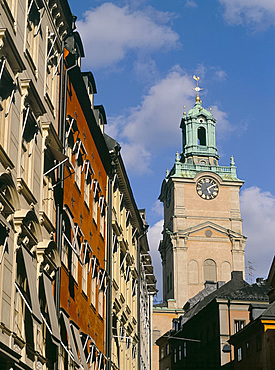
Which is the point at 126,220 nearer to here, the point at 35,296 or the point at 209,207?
the point at 35,296

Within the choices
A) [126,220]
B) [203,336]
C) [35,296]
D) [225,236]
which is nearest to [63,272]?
[35,296]

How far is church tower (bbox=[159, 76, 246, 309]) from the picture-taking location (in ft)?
338

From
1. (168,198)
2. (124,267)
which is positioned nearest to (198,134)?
(168,198)

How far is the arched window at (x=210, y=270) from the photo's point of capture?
102875mm

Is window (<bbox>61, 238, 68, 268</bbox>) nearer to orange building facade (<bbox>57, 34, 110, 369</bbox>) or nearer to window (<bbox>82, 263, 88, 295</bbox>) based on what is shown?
orange building facade (<bbox>57, 34, 110, 369</bbox>)

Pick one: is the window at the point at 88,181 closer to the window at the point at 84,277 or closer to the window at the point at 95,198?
the window at the point at 95,198

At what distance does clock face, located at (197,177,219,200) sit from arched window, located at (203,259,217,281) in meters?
9.26

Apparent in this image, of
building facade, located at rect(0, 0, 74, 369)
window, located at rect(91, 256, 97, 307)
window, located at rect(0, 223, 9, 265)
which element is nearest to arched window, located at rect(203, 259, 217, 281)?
window, located at rect(91, 256, 97, 307)

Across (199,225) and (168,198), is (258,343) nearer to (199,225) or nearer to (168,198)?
(199,225)

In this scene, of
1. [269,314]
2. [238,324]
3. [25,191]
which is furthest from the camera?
[238,324]

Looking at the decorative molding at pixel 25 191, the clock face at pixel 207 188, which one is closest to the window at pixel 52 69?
the decorative molding at pixel 25 191

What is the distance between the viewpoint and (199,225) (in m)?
105

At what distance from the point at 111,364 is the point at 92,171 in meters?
9.16

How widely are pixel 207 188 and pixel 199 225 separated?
5.64 metres
